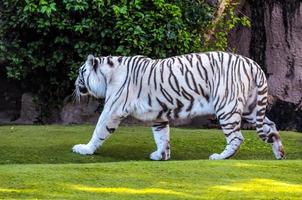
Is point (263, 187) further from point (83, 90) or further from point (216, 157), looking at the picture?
point (83, 90)

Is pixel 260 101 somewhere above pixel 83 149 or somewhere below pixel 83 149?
above

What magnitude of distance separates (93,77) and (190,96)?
142cm

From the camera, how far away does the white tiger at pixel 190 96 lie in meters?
9.52

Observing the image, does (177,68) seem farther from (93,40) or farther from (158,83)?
(93,40)

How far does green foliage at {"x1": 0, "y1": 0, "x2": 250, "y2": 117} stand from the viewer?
487 inches

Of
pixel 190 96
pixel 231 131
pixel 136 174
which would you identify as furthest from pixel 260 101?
pixel 136 174

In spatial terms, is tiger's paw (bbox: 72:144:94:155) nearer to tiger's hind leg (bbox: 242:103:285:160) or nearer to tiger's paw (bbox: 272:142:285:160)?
tiger's hind leg (bbox: 242:103:285:160)

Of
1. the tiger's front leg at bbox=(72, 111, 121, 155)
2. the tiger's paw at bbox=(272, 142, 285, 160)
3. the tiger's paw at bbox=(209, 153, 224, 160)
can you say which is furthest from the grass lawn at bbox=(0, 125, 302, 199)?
the tiger's paw at bbox=(209, 153, 224, 160)

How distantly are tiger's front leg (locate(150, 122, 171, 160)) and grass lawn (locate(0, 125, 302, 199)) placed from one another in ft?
0.60

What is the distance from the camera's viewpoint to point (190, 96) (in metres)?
9.72

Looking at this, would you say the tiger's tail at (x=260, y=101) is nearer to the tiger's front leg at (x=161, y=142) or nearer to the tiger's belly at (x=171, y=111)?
the tiger's belly at (x=171, y=111)

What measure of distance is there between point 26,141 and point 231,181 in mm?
4046

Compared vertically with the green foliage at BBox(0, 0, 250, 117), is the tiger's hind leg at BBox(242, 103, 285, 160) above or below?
below

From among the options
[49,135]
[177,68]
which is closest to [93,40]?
[49,135]
